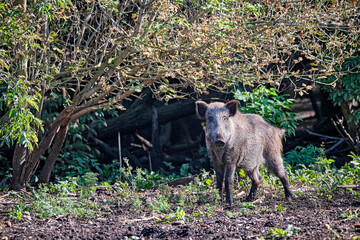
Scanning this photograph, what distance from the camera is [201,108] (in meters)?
7.17

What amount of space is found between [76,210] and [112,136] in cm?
498

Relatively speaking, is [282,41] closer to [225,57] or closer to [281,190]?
[225,57]

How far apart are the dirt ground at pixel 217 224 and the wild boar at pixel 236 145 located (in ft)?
2.04

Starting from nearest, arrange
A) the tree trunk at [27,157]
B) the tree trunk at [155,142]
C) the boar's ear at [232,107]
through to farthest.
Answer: the boar's ear at [232,107]
the tree trunk at [27,157]
the tree trunk at [155,142]

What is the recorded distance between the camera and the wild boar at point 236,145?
6.96 meters

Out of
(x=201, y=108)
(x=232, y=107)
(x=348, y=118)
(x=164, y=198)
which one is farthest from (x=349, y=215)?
(x=348, y=118)

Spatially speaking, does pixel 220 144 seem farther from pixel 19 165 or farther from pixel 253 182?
pixel 19 165

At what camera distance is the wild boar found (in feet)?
22.8

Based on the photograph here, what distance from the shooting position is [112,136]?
1110cm

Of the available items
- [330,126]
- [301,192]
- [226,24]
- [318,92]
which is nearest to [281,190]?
[301,192]

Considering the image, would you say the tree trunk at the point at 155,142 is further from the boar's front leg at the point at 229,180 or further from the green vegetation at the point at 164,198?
the boar's front leg at the point at 229,180

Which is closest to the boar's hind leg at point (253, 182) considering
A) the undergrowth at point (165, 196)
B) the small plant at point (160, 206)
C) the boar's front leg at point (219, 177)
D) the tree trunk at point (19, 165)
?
the undergrowth at point (165, 196)

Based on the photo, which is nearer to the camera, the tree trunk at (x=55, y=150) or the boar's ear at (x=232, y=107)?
the boar's ear at (x=232, y=107)

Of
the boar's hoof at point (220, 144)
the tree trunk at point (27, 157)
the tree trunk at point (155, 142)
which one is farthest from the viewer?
the tree trunk at point (155, 142)
